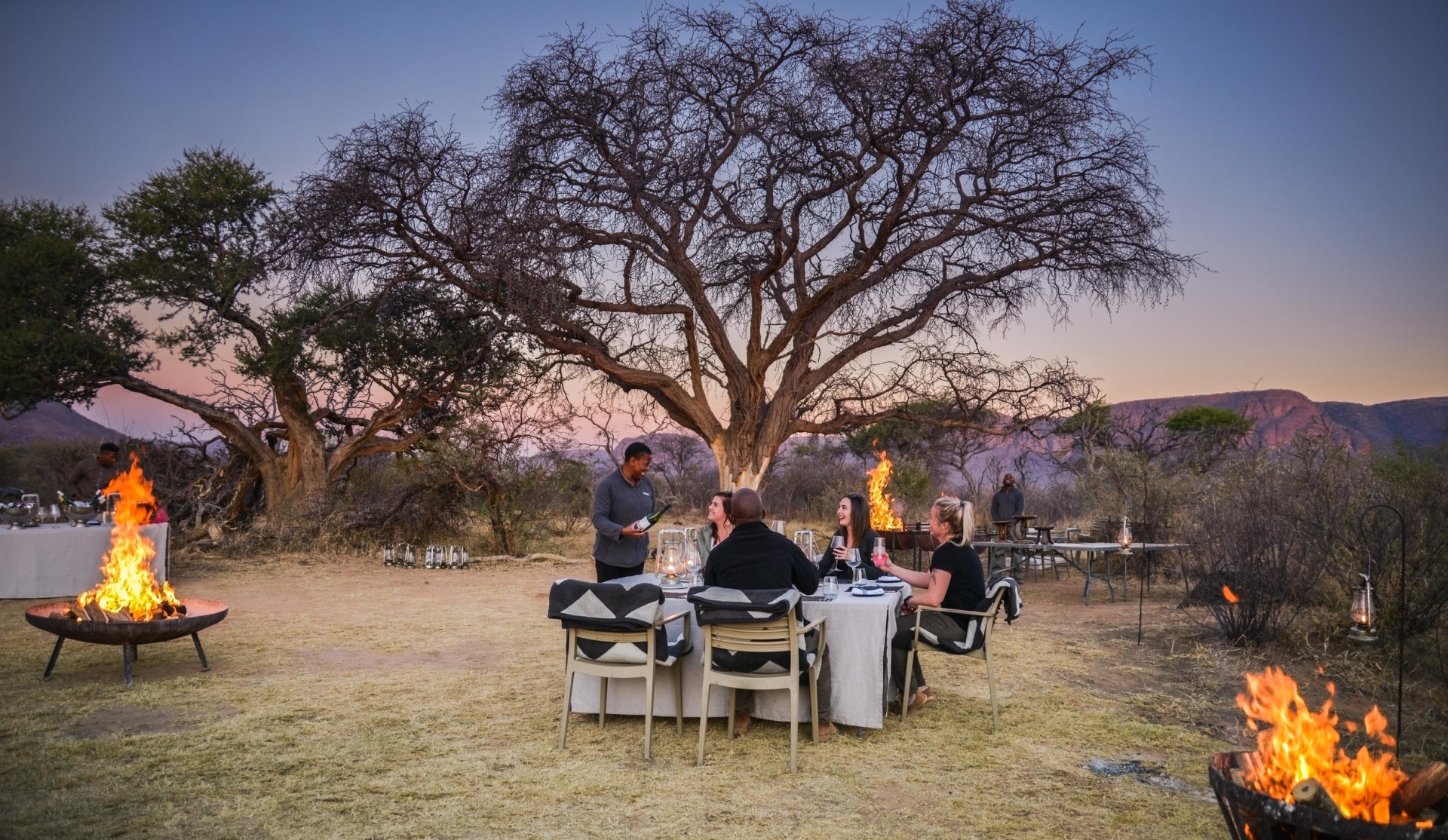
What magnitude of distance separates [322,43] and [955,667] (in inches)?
525

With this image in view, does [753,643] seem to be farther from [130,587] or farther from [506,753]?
[130,587]

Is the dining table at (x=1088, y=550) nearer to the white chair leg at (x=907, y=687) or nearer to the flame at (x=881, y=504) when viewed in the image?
the flame at (x=881, y=504)

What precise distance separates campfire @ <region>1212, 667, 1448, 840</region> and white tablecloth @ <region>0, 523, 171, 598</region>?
1102 cm

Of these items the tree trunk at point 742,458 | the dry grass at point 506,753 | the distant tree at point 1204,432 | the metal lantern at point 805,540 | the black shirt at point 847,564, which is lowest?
the dry grass at point 506,753

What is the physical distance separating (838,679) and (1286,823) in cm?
332

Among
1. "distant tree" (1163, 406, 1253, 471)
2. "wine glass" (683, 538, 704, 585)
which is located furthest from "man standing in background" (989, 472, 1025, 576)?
"wine glass" (683, 538, 704, 585)

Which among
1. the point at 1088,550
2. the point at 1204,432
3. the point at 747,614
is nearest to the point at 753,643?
the point at 747,614

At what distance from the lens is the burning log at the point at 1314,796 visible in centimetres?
240

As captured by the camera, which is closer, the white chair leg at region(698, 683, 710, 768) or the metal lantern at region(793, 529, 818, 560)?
the white chair leg at region(698, 683, 710, 768)

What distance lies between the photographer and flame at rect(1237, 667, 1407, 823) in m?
2.48

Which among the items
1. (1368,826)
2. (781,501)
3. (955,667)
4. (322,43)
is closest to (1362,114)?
(955,667)

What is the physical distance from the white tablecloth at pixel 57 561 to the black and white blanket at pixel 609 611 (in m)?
7.44

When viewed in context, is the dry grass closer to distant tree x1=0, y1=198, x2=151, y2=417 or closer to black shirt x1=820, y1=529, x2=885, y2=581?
black shirt x1=820, y1=529, x2=885, y2=581

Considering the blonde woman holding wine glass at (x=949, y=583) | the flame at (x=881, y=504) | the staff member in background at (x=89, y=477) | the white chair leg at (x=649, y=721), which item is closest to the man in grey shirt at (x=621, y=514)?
the white chair leg at (x=649, y=721)
